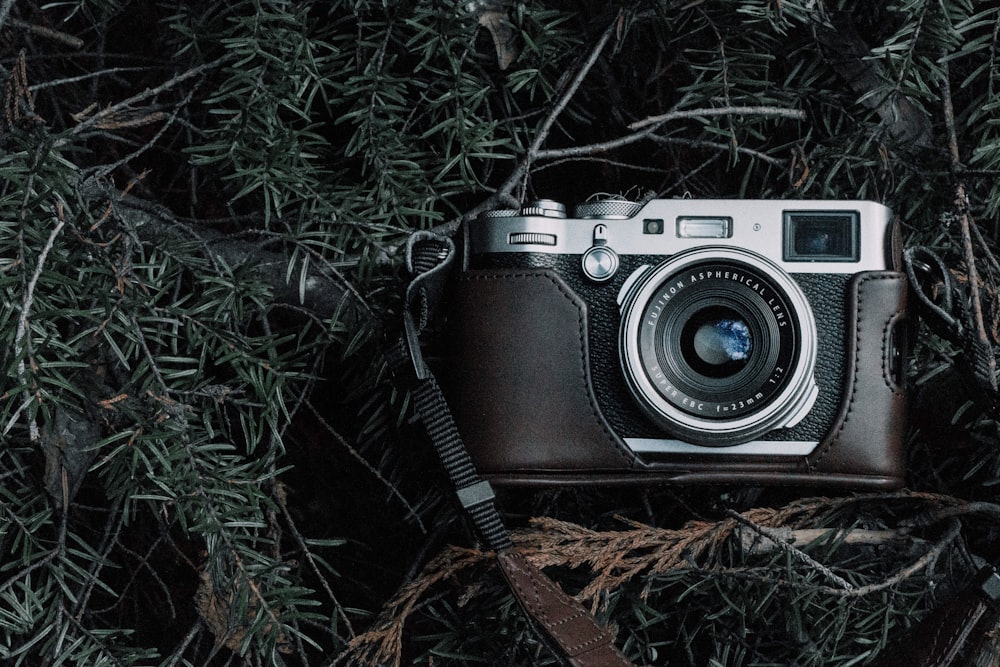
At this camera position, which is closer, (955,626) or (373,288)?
(955,626)

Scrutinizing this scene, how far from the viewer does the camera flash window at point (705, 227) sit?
71 centimetres

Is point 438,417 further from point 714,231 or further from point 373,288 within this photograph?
point 714,231

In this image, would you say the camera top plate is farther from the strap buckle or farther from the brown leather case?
the strap buckle

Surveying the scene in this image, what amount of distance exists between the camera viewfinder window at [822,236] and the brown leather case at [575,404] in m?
0.03

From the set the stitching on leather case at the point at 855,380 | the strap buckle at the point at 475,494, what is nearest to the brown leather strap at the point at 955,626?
the stitching on leather case at the point at 855,380

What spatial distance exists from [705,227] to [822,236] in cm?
10

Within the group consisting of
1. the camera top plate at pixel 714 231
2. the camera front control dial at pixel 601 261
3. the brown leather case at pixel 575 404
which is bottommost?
the brown leather case at pixel 575 404

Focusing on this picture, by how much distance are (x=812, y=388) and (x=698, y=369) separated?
92mm

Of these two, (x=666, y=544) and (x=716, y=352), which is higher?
(x=716, y=352)

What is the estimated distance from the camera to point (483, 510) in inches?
27.6

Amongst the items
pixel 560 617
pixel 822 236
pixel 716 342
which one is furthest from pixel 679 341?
pixel 560 617

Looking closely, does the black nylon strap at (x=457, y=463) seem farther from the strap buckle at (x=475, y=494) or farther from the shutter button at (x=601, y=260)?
the shutter button at (x=601, y=260)

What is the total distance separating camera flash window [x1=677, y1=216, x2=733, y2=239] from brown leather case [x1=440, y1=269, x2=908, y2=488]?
0.10 m

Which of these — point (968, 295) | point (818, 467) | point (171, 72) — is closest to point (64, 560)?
point (171, 72)
